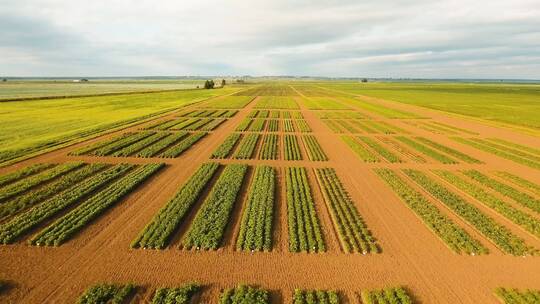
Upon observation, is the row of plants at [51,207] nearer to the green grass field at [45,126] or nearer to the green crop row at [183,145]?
the green crop row at [183,145]

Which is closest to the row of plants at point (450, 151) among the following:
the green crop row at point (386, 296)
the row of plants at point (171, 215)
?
the green crop row at point (386, 296)

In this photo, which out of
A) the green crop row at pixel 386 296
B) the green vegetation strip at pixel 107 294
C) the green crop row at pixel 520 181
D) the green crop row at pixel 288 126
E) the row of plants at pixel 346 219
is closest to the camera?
the green vegetation strip at pixel 107 294

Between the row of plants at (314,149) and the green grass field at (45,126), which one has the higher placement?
the green grass field at (45,126)

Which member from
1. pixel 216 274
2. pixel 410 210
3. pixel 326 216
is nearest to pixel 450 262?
pixel 410 210

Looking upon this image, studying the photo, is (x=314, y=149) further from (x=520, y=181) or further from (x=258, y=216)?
(x=520, y=181)

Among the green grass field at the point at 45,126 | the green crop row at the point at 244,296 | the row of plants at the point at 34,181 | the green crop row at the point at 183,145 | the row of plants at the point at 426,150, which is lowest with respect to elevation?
the green crop row at the point at 244,296

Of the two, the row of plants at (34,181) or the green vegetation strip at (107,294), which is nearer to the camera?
the green vegetation strip at (107,294)

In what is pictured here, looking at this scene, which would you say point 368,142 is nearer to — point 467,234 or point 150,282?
point 467,234
